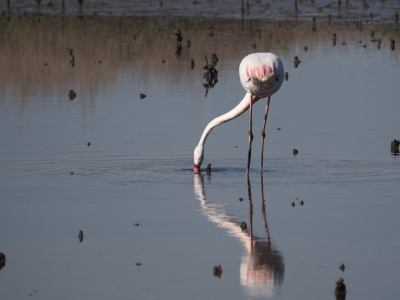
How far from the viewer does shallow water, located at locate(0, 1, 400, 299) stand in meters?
6.55

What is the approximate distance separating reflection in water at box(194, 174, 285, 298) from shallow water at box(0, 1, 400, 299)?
0.02 metres

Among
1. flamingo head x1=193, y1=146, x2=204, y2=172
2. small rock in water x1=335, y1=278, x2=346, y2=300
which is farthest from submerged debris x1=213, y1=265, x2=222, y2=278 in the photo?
flamingo head x1=193, y1=146, x2=204, y2=172

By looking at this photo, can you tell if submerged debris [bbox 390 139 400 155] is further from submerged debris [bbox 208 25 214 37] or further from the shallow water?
submerged debris [bbox 208 25 214 37]

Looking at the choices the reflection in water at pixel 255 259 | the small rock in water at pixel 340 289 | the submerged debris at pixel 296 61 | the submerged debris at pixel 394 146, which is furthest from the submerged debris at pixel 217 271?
the submerged debris at pixel 296 61

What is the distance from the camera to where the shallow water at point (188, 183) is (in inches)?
258

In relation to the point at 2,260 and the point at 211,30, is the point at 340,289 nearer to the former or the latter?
the point at 2,260

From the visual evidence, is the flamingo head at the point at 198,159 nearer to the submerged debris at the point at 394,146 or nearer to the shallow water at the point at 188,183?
the shallow water at the point at 188,183

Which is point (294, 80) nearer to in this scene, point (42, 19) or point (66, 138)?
point (66, 138)

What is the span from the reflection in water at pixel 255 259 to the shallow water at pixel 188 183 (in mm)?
16

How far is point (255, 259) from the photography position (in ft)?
22.5

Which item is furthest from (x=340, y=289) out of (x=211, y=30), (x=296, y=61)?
(x=211, y=30)

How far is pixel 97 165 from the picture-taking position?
1119cm

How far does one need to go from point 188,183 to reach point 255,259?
3439 mm

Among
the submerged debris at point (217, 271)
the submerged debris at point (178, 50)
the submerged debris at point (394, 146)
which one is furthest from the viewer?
the submerged debris at point (178, 50)
